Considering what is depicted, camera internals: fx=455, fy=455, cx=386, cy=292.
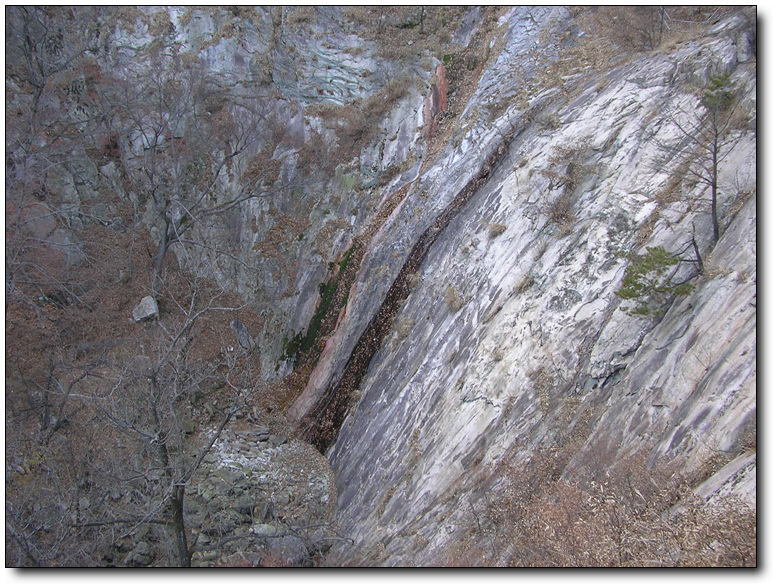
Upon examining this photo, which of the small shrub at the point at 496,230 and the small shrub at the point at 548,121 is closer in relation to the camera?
the small shrub at the point at 496,230

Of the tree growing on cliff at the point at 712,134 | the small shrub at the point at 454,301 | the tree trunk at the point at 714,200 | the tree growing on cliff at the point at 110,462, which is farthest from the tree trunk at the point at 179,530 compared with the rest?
the tree growing on cliff at the point at 712,134

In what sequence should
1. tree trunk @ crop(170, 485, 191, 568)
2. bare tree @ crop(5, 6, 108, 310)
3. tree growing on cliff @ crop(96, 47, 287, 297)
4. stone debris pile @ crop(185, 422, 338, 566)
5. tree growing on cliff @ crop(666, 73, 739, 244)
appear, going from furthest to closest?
1. tree growing on cliff @ crop(96, 47, 287, 297)
2. bare tree @ crop(5, 6, 108, 310)
3. stone debris pile @ crop(185, 422, 338, 566)
4. tree trunk @ crop(170, 485, 191, 568)
5. tree growing on cliff @ crop(666, 73, 739, 244)

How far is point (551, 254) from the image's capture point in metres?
8.13

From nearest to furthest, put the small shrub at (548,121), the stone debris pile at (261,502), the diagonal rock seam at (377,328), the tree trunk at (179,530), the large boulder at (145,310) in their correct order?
the tree trunk at (179,530)
the stone debris pile at (261,502)
the small shrub at (548,121)
the diagonal rock seam at (377,328)
the large boulder at (145,310)

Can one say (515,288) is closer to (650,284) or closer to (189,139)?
(650,284)

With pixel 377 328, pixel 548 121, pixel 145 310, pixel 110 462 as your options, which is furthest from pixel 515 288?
pixel 145 310

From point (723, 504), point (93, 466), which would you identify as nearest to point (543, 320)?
point (723, 504)

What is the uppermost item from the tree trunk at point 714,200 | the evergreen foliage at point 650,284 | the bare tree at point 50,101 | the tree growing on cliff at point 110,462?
the tree trunk at point 714,200

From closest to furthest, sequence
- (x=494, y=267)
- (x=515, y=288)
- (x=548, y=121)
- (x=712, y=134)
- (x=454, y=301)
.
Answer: (x=712, y=134), (x=515, y=288), (x=494, y=267), (x=454, y=301), (x=548, y=121)

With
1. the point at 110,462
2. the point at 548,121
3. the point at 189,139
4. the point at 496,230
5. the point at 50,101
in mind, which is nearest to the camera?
the point at 496,230

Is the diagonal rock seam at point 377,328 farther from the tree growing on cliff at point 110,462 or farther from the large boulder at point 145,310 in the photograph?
the large boulder at point 145,310

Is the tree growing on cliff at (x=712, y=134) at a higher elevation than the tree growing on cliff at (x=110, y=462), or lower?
higher

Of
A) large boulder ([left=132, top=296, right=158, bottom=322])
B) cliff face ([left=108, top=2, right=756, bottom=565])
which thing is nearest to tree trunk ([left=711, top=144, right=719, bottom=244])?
cliff face ([left=108, top=2, right=756, bottom=565])

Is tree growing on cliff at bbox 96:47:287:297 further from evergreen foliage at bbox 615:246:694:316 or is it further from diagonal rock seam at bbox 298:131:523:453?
evergreen foliage at bbox 615:246:694:316
